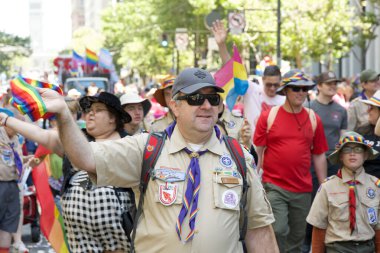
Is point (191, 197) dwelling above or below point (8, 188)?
above

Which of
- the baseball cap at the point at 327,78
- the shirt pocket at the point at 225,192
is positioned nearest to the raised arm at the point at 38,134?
the shirt pocket at the point at 225,192

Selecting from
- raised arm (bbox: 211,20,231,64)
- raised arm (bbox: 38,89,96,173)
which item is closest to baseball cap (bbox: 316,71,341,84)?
raised arm (bbox: 211,20,231,64)

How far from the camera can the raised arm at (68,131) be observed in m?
4.45

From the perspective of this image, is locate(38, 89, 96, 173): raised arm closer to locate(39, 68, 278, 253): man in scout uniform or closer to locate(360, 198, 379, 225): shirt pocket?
locate(39, 68, 278, 253): man in scout uniform

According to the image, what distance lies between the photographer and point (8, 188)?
9664 millimetres

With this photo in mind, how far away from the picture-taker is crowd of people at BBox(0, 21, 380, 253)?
4.97 metres

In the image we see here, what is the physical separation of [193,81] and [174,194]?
0.59 metres

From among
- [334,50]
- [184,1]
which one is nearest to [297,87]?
[334,50]

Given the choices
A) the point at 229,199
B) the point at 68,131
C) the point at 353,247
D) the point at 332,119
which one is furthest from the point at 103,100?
the point at 332,119

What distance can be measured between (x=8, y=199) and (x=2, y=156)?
45 cm

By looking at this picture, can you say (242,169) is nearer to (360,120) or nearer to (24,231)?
(360,120)

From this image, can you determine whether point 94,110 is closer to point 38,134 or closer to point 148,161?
point 38,134

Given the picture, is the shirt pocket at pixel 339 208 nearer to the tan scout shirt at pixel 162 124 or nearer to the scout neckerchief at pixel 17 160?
the tan scout shirt at pixel 162 124

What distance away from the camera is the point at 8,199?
31.8 ft
